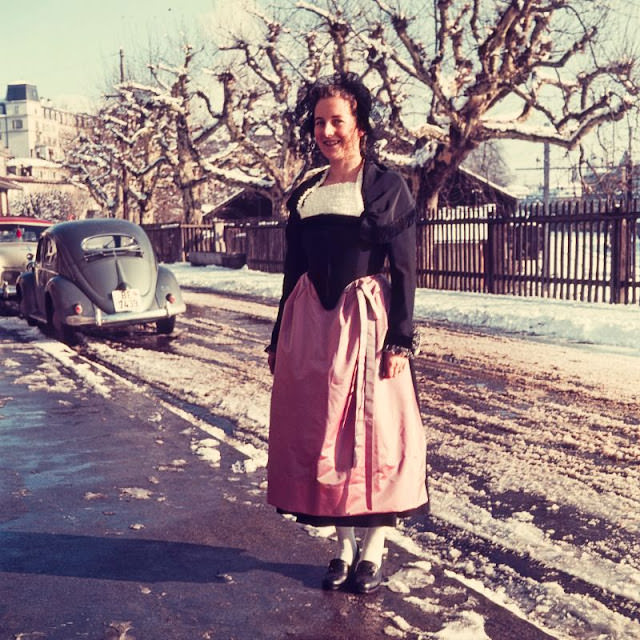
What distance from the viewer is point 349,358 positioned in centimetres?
327

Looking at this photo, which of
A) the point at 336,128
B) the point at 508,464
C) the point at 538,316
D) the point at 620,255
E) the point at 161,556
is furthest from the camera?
the point at 620,255

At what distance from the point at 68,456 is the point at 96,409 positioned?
148 centimetres

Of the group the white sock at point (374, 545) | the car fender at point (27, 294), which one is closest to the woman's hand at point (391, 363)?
the white sock at point (374, 545)

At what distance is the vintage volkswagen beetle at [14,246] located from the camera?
53.7 feet

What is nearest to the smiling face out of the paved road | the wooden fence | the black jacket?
the black jacket

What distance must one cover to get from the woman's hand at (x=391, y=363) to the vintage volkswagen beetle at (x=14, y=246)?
13921mm

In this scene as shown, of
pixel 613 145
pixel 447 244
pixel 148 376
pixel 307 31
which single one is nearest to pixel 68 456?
pixel 148 376

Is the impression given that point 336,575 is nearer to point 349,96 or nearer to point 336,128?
point 336,128

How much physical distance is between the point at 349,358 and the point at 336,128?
0.91 m

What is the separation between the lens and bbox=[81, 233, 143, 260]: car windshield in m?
11.9

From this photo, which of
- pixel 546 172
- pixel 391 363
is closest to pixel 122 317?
pixel 391 363

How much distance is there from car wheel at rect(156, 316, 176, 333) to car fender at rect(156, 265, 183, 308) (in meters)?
0.23

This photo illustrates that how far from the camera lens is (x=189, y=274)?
26109 millimetres

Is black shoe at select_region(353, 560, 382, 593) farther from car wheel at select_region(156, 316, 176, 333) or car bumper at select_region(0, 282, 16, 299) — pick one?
car bumper at select_region(0, 282, 16, 299)
